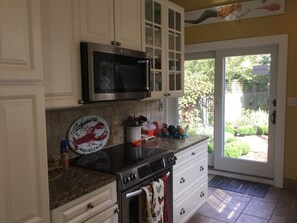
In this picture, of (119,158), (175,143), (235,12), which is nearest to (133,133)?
(175,143)

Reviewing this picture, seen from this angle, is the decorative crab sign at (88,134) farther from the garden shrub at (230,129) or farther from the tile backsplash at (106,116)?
the garden shrub at (230,129)

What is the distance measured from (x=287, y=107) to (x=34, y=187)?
3227 mm

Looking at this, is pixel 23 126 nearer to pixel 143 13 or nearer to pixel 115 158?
pixel 115 158

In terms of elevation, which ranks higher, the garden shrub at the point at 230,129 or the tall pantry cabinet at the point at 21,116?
the tall pantry cabinet at the point at 21,116

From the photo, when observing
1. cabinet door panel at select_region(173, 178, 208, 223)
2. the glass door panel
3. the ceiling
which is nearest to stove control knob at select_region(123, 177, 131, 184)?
cabinet door panel at select_region(173, 178, 208, 223)

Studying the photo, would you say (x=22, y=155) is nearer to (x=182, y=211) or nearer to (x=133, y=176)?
(x=133, y=176)

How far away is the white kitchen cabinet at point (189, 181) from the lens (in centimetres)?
239

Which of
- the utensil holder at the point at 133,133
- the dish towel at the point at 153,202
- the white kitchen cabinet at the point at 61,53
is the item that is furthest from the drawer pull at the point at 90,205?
the utensil holder at the point at 133,133


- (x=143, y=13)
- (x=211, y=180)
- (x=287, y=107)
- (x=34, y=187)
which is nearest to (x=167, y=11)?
(x=143, y=13)

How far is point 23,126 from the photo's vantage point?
1.10 meters

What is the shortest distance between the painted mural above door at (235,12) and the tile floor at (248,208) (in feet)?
7.76

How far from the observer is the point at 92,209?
151 centimetres

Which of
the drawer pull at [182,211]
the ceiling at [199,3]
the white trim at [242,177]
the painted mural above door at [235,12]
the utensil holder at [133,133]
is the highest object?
the ceiling at [199,3]

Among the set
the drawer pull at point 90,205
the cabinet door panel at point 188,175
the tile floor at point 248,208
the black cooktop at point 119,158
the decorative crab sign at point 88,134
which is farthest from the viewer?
the tile floor at point 248,208
